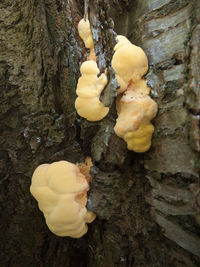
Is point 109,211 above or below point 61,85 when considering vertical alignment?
below

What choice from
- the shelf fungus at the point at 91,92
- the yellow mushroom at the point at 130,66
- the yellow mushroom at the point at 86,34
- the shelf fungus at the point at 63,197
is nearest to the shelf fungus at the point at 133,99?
the yellow mushroom at the point at 130,66

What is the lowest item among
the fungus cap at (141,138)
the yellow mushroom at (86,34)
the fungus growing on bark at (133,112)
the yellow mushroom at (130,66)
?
the fungus cap at (141,138)

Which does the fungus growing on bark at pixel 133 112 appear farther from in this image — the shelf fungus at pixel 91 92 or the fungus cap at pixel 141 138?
the shelf fungus at pixel 91 92

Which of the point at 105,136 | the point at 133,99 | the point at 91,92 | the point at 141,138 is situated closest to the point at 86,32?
the point at 91,92

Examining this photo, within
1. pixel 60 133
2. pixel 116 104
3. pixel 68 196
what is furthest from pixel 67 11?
pixel 68 196

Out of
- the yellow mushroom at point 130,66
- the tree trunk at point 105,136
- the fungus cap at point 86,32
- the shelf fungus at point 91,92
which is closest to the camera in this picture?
the tree trunk at point 105,136

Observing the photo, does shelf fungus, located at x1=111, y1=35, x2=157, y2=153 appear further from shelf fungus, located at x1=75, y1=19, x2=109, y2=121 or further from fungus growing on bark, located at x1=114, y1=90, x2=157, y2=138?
shelf fungus, located at x1=75, y1=19, x2=109, y2=121

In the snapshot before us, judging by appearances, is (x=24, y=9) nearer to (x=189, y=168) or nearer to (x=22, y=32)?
(x=22, y=32)
